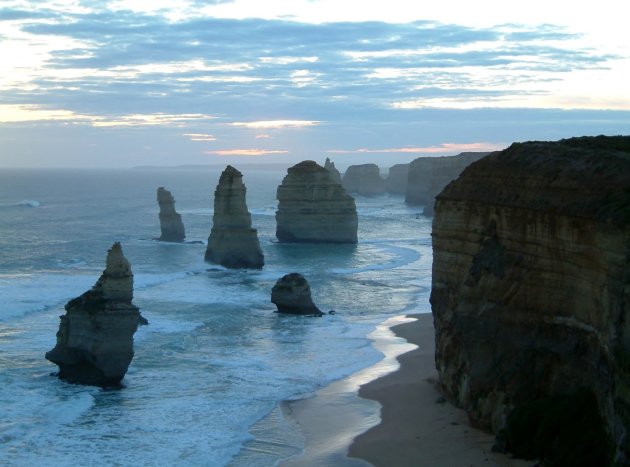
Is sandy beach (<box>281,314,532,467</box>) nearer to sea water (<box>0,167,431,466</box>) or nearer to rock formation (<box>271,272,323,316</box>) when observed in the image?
sea water (<box>0,167,431,466</box>)

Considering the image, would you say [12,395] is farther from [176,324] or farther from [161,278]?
[161,278]

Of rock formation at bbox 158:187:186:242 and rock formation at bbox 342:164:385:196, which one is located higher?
rock formation at bbox 342:164:385:196

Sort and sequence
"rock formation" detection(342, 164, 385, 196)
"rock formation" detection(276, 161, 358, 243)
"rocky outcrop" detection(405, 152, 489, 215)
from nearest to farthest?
"rock formation" detection(276, 161, 358, 243) → "rocky outcrop" detection(405, 152, 489, 215) → "rock formation" detection(342, 164, 385, 196)

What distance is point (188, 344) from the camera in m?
37.0

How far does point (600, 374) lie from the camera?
18.6 m

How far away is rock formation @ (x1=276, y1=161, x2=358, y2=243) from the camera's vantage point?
79.8 metres

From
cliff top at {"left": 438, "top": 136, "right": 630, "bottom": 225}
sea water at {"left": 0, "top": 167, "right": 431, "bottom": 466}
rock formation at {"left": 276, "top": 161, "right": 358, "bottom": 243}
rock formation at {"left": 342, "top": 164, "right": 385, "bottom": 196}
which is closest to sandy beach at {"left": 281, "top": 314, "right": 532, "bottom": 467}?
sea water at {"left": 0, "top": 167, "right": 431, "bottom": 466}

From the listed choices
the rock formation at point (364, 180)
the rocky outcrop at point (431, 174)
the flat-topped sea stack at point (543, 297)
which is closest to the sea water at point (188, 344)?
the flat-topped sea stack at point (543, 297)

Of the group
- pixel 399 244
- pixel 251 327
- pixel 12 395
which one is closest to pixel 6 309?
pixel 251 327

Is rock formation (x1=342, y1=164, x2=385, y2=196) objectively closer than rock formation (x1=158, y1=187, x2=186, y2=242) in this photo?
No

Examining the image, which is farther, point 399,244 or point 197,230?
point 197,230

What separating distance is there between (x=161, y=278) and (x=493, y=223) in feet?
120

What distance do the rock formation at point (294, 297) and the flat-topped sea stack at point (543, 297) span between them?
18.3 meters

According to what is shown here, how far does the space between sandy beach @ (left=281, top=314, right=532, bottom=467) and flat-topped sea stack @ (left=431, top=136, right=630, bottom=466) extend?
650 millimetres
